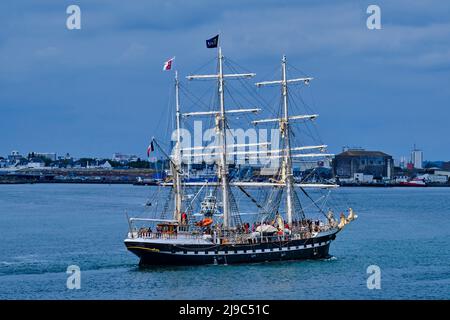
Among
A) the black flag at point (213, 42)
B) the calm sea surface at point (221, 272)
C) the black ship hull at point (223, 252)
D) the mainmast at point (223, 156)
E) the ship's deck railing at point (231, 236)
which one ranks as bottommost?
the calm sea surface at point (221, 272)

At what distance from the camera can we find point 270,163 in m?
66.6

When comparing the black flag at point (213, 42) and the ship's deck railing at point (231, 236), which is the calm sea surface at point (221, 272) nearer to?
the ship's deck railing at point (231, 236)

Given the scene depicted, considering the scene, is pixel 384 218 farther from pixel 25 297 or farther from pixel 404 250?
pixel 25 297

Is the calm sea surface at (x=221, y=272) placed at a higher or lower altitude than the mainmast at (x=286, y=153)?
lower

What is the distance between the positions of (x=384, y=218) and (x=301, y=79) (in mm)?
41406

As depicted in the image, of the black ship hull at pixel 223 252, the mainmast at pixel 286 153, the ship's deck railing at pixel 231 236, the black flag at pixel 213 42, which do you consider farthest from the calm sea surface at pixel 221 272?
the black flag at pixel 213 42

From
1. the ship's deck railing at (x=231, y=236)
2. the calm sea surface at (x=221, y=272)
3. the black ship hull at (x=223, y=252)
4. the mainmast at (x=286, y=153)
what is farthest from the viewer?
the mainmast at (x=286, y=153)

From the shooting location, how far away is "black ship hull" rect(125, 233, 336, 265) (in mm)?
53281

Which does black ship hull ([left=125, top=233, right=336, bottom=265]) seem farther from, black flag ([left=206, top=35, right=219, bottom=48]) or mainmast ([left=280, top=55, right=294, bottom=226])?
black flag ([left=206, top=35, right=219, bottom=48])

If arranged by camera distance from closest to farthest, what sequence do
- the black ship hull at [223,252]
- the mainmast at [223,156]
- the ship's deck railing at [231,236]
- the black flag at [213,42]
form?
the black ship hull at [223,252] < the ship's deck railing at [231,236] < the black flag at [213,42] < the mainmast at [223,156]

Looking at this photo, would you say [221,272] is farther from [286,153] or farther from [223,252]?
[286,153]

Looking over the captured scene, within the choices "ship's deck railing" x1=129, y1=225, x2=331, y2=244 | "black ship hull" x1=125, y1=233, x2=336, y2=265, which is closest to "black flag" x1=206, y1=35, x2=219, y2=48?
"ship's deck railing" x1=129, y1=225, x2=331, y2=244

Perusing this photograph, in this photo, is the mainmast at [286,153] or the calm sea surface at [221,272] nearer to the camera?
the calm sea surface at [221,272]

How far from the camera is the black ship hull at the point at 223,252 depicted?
5328 centimetres
